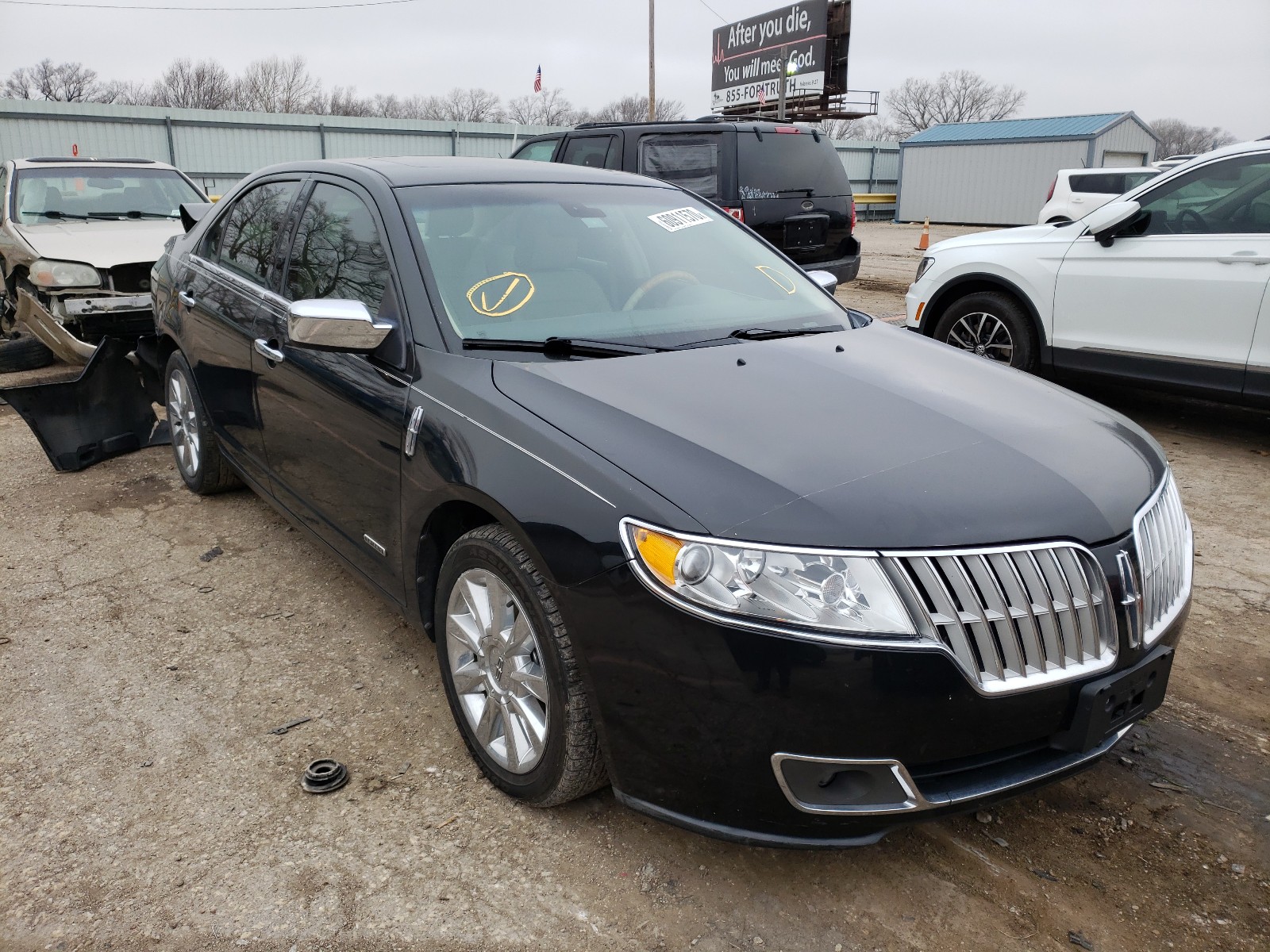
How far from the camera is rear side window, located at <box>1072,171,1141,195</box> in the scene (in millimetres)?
18172

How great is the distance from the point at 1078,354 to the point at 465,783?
5254mm

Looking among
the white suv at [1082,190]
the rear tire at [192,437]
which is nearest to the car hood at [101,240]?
the rear tire at [192,437]

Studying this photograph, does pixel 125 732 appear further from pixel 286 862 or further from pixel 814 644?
pixel 814 644

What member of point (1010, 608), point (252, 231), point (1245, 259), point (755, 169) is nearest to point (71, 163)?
point (252, 231)

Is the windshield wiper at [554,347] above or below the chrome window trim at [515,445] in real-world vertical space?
above

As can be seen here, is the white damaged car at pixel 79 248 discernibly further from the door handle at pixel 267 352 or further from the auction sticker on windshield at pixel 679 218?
the auction sticker on windshield at pixel 679 218

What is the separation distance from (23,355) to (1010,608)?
8420mm

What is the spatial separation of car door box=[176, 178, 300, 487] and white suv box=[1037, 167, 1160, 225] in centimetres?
1680

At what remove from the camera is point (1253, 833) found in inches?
100

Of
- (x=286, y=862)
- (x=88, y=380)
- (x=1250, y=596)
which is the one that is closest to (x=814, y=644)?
(x=286, y=862)

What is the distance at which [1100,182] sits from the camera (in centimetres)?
1858

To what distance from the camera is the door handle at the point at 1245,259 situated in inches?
216

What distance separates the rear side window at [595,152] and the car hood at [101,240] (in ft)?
11.7

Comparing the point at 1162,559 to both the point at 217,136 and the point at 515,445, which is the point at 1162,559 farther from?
the point at 217,136
